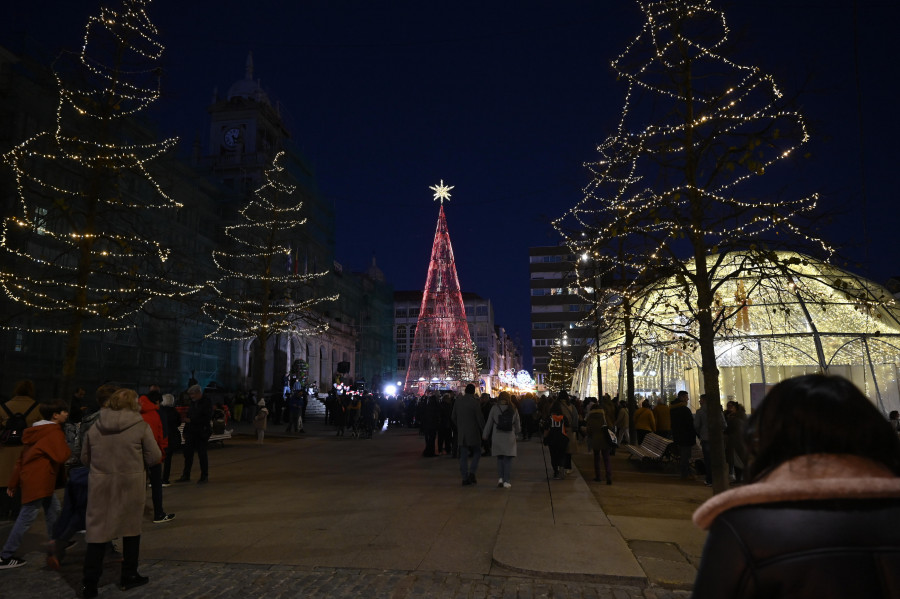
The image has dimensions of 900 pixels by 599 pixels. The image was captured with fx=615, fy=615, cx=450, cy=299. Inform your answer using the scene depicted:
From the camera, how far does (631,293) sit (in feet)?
38.6

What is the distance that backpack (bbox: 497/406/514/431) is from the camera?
1165 centimetres

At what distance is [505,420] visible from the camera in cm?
1166

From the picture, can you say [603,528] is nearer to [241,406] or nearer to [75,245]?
[75,245]

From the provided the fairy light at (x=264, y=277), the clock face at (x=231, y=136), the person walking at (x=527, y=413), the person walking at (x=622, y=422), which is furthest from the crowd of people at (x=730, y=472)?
the clock face at (x=231, y=136)

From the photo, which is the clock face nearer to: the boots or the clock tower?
the clock tower

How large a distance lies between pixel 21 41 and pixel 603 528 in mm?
30942

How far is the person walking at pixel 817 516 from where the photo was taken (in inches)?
60.4

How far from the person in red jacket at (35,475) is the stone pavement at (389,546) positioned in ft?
0.98

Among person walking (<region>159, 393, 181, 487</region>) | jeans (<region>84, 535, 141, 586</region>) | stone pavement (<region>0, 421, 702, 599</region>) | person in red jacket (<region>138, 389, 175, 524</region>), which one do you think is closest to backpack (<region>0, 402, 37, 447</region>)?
stone pavement (<region>0, 421, 702, 599</region>)

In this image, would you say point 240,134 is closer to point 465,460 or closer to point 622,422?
point 622,422

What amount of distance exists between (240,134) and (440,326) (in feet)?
100

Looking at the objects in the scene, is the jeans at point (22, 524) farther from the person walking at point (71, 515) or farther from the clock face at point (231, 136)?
the clock face at point (231, 136)

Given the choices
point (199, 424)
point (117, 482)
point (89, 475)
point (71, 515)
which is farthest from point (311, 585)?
point (199, 424)

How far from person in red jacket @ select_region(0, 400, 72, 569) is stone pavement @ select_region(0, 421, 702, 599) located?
0.30m
